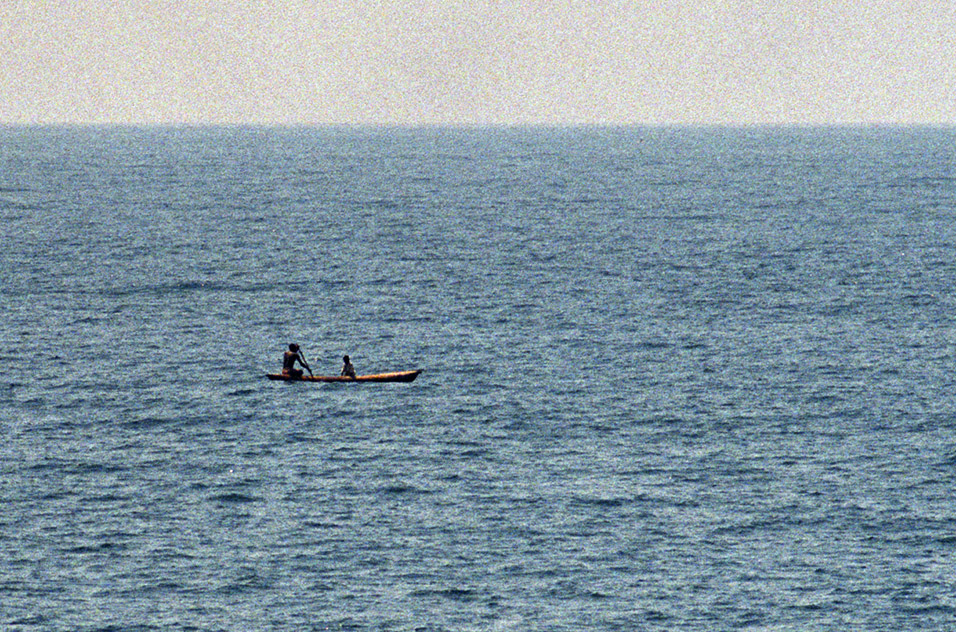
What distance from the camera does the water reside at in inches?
2082

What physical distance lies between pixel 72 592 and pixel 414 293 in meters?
60.2

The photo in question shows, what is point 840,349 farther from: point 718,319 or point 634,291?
point 634,291

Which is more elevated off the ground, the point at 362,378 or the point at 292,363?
the point at 292,363

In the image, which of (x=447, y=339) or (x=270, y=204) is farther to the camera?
(x=270, y=204)

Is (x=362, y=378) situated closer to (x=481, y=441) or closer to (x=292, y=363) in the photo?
(x=292, y=363)

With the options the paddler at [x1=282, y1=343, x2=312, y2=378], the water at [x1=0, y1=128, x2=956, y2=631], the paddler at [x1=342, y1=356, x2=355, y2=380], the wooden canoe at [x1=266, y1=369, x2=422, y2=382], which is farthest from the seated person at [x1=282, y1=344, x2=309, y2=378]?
the paddler at [x1=342, y1=356, x2=355, y2=380]

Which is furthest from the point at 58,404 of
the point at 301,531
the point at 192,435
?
the point at 301,531

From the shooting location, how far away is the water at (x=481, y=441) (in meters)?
52.9

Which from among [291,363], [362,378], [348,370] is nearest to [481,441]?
[362,378]

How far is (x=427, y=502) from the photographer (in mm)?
61875

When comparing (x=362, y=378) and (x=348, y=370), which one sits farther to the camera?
(x=362, y=378)

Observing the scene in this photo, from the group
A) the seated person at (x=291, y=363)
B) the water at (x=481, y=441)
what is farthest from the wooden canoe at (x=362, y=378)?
the water at (x=481, y=441)

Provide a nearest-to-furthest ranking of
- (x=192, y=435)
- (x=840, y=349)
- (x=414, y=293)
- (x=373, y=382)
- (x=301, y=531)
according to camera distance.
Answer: (x=301, y=531)
(x=192, y=435)
(x=373, y=382)
(x=840, y=349)
(x=414, y=293)

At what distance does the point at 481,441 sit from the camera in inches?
2803
